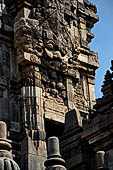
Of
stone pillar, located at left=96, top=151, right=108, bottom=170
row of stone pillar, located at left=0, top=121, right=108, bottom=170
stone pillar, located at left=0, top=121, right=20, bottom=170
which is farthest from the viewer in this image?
stone pillar, located at left=96, top=151, right=108, bottom=170

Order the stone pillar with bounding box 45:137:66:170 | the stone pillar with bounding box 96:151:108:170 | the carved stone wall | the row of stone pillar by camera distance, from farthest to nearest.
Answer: the carved stone wall → the stone pillar with bounding box 96:151:108:170 → the stone pillar with bounding box 45:137:66:170 → the row of stone pillar

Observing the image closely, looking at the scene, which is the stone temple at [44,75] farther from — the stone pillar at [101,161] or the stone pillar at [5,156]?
the stone pillar at [5,156]

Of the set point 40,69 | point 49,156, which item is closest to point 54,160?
point 49,156

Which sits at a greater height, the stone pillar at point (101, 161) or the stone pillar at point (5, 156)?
the stone pillar at point (101, 161)

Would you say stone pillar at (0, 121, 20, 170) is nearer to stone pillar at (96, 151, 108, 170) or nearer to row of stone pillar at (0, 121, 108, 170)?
row of stone pillar at (0, 121, 108, 170)

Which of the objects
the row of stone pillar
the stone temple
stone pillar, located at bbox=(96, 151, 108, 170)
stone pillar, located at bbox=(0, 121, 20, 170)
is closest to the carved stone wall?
the stone temple

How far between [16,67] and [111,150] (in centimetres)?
894

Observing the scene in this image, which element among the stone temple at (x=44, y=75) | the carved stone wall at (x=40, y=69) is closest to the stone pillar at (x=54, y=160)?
the stone temple at (x=44, y=75)

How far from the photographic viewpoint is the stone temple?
2408cm

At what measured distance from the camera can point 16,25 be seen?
27.8 meters

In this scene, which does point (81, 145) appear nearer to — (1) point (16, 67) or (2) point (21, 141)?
(2) point (21, 141)

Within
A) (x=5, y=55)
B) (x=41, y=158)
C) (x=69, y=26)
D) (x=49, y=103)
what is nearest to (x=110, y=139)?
(x=41, y=158)

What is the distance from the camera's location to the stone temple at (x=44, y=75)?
948 inches

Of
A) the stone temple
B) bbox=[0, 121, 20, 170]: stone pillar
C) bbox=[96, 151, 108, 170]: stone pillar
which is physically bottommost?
bbox=[0, 121, 20, 170]: stone pillar
